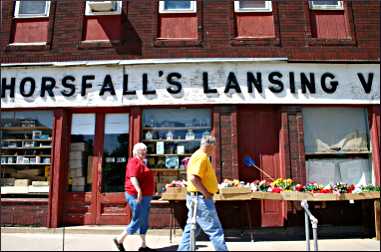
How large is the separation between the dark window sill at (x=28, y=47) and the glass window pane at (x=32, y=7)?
0.96 metres

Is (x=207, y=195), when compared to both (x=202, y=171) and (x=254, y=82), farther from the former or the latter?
(x=254, y=82)

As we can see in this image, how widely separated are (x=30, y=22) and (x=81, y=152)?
3684mm

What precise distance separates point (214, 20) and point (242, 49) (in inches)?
41.0

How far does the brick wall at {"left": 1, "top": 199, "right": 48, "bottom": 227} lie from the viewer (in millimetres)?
8484

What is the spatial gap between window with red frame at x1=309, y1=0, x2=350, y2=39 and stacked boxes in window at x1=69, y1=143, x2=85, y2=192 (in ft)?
20.9

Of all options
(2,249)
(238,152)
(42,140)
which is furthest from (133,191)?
(42,140)

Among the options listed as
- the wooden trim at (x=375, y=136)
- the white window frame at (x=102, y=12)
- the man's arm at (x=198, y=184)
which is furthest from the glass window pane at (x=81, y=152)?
the wooden trim at (x=375, y=136)

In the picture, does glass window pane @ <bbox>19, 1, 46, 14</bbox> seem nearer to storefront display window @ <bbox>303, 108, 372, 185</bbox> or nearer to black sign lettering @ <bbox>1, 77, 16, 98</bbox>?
black sign lettering @ <bbox>1, 77, 16, 98</bbox>

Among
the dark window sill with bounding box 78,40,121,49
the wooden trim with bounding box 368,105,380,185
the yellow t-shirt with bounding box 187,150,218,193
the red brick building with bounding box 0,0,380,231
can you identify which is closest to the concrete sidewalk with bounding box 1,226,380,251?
the red brick building with bounding box 0,0,380,231

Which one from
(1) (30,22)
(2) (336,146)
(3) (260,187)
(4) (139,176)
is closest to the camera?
(4) (139,176)

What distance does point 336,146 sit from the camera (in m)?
8.69

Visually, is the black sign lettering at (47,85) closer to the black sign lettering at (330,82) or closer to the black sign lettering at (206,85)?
the black sign lettering at (206,85)

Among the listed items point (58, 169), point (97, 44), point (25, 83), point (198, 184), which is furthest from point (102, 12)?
point (198, 184)

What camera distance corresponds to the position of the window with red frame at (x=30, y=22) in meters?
9.38
